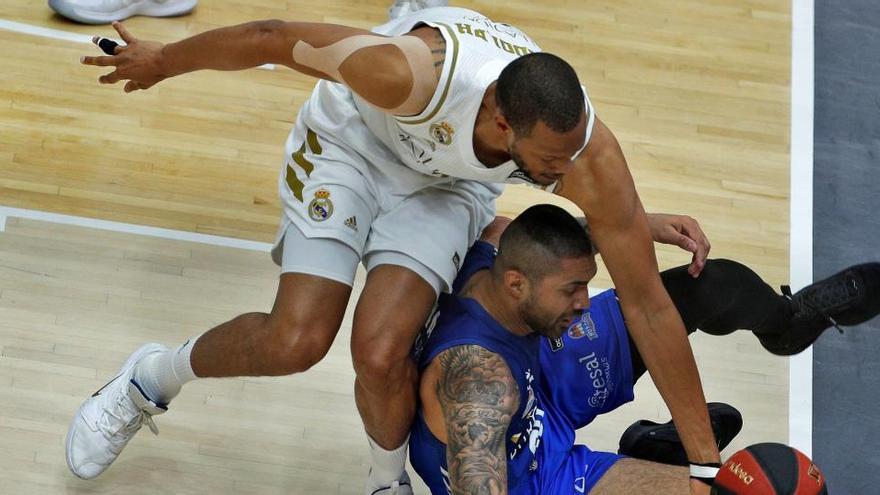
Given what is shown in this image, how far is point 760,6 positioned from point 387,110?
3123mm

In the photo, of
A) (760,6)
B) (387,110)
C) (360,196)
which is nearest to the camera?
(387,110)

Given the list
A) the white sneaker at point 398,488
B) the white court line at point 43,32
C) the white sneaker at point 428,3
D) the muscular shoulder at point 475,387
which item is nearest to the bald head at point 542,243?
the muscular shoulder at point 475,387

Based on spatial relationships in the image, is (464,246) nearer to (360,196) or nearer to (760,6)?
(360,196)

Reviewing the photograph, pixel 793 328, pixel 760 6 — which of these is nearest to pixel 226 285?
pixel 793 328

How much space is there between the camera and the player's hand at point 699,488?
125 inches

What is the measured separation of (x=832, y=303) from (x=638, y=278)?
2.82 feet

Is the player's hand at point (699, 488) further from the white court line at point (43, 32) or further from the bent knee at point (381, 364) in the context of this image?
the white court line at point (43, 32)

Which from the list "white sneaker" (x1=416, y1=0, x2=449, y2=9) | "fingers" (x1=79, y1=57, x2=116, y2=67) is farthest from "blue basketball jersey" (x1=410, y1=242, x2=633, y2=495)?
"white sneaker" (x1=416, y1=0, x2=449, y2=9)

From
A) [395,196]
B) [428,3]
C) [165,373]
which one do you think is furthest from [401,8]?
[165,373]

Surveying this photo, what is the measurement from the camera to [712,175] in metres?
4.97

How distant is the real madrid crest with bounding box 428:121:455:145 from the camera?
128 inches

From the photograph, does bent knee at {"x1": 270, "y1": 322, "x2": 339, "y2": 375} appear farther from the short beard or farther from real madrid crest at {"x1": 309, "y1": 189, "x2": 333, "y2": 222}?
the short beard

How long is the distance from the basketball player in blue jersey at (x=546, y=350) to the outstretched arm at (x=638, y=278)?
87 millimetres

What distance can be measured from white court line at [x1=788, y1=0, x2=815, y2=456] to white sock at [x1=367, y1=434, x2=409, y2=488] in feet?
4.65
